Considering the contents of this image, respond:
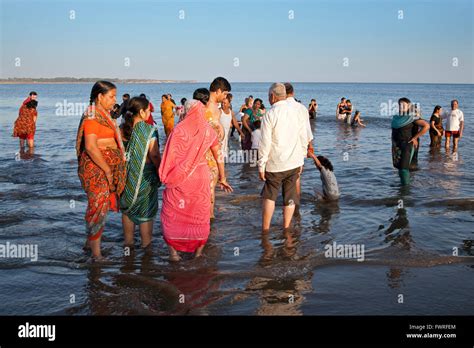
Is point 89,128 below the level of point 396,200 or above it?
above

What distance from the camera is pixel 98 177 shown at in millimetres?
5117

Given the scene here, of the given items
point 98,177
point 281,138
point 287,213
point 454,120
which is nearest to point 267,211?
point 287,213

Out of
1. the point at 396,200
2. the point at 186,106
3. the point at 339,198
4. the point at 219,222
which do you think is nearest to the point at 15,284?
the point at 186,106


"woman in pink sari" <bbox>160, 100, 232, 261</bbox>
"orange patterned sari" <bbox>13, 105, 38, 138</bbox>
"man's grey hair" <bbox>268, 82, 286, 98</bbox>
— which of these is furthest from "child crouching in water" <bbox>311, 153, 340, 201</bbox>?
"orange patterned sari" <bbox>13, 105, 38, 138</bbox>

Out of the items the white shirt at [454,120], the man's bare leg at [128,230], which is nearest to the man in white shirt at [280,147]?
the man's bare leg at [128,230]

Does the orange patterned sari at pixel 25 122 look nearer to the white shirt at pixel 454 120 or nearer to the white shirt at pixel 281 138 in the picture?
the white shirt at pixel 281 138

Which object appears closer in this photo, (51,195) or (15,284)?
(15,284)

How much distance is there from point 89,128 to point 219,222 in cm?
288

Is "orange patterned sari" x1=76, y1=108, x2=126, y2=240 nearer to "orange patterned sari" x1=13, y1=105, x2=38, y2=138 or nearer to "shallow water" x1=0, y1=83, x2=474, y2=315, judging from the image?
"shallow water" x1=0, y1=83, x2=474, y2=315

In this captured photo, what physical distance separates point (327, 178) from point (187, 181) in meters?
3.79

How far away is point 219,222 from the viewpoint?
7.27m

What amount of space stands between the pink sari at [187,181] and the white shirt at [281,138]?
2.71ft
